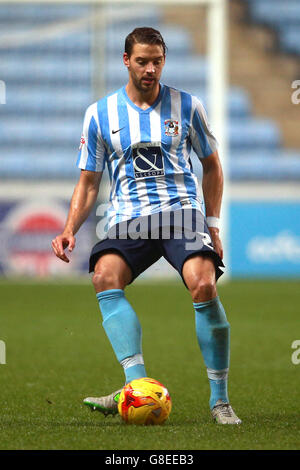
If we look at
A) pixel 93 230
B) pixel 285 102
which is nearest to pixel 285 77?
pixel 285 102

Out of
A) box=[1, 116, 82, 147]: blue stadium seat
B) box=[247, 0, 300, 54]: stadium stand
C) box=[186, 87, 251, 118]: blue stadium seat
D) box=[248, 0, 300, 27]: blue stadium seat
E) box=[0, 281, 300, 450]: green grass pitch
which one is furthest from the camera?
box=[247, 0, 300, 54]: stadium stand

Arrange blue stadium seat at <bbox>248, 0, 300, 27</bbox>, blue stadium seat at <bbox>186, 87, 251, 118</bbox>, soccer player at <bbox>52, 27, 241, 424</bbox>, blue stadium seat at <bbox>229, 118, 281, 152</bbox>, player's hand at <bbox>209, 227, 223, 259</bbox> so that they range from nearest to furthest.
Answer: soccer player at <bbox>52, 27, 241, 424</bbox>, player's hand at <bbox>209, 227, 223, 259</bbox>, blue stadium seat at <bbox>229, 118, 281, 152</bbox>, blue stadium seat at <bbox>186, 87, 251, 118</bbox>, blue stadium seat at <bbox>248, 0, 300, 27</bbox>

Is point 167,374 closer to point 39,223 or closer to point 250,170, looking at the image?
point 39,223

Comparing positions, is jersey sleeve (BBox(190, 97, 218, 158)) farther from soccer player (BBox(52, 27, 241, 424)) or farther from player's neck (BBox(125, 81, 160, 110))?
player's neck (BBox(125, 81, 160, 110))

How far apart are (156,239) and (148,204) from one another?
0.47 ft

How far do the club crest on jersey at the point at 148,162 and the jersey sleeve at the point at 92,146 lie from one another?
0.57 feet

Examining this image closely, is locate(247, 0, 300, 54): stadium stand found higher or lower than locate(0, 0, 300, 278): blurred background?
higher

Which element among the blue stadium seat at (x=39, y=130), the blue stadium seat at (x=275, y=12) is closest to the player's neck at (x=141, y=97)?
the blue stadium seat at (x=39, y=130)

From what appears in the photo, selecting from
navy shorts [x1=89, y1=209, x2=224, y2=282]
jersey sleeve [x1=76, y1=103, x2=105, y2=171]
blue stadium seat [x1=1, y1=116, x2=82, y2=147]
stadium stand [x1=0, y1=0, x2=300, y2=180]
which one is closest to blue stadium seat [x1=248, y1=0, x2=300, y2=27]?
stadium stand [x1=0, y1=0, x2=300, y2=180]

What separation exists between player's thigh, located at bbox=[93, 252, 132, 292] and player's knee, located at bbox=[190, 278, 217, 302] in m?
0.30

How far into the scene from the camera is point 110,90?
52.9 ft

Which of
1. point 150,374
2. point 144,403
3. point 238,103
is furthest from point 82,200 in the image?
point 238,103

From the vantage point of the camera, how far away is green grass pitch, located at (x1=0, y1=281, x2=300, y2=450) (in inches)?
127

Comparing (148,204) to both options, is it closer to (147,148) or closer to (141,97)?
(147,148)
